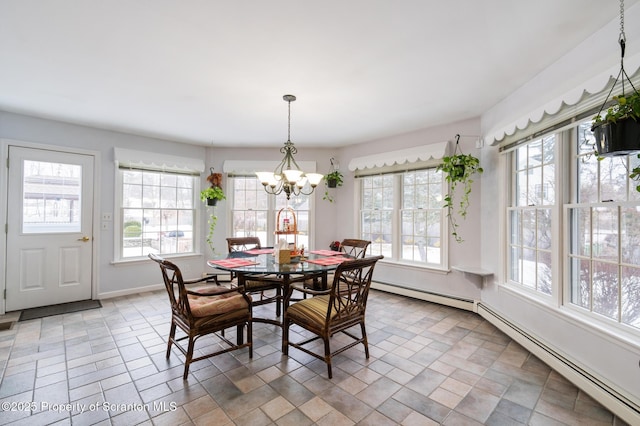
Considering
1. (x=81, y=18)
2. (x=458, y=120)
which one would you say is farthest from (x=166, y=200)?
(x=458, y=120)

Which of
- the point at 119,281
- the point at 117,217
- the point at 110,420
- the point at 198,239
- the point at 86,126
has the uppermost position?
the point at 86,126

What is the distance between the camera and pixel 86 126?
4180 mm

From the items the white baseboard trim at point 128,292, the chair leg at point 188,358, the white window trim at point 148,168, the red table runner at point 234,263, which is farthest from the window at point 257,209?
the chair leg at point 188,358

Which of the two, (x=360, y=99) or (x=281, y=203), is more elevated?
(x=360, y=99)

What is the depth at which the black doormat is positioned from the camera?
141 inches

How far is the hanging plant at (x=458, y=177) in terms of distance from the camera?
358 cm

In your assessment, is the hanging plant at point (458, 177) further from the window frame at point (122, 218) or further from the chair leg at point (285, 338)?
the window frame at point (122, 218)

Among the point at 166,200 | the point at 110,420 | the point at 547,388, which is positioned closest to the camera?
the point at 110,420

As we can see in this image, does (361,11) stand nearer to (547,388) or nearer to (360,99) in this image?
(360,99)

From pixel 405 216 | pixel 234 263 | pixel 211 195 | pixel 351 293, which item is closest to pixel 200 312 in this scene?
pixel 234 263

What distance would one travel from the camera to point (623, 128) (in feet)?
4.96

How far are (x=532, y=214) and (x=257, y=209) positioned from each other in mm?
4075

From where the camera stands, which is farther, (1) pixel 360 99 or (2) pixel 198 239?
(2) pixel 198 239

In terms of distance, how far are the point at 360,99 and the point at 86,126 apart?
3.86 meters
